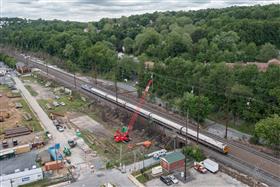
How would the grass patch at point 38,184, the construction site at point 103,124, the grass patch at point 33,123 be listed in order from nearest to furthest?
the grass patch at point 38,184, the construction site at point 103,124, the grass patch at point 33,123

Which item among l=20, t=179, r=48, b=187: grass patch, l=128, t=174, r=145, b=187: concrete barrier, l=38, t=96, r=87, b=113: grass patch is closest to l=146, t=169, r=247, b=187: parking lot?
l=128, t=174, r=145, b=187: concrete barrier

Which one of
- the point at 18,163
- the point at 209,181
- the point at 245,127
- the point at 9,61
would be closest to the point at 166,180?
the point at 209,181

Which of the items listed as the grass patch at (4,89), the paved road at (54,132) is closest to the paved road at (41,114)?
the paved road at (54,132)

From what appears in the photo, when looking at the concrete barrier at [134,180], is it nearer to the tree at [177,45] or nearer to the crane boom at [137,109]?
the crane boom at [137,109]

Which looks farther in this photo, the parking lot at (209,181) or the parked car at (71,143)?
the parked car at (71,143)

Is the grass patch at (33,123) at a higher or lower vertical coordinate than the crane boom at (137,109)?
lower

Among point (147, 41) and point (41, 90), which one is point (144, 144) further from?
point (147, 41)
